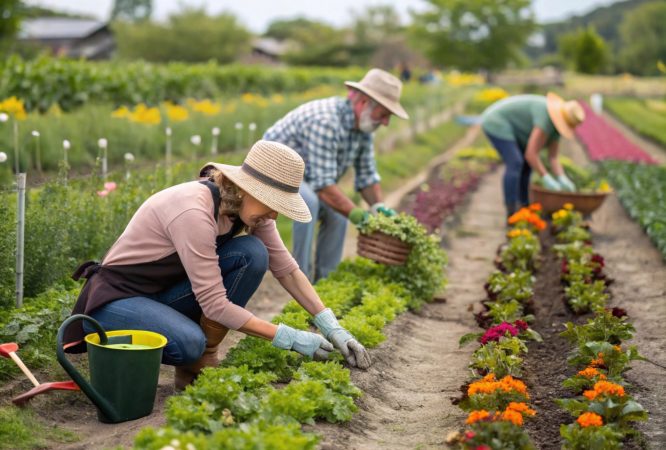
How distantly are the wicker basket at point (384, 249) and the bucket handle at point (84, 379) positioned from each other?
267 centimetres

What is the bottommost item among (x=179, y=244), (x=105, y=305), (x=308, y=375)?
(x=308, y=375)

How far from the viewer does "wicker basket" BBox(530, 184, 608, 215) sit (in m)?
9.09

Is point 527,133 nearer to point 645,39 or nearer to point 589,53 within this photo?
point 589,53

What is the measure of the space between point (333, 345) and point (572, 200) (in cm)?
537

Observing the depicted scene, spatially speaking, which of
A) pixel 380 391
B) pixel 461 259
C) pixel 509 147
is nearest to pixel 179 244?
pixel 380 391

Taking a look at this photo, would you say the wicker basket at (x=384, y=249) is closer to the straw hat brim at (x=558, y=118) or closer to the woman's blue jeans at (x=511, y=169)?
the straw hat brim at (x=558, y=118)

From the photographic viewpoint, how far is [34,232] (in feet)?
17.5

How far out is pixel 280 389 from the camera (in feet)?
13.6

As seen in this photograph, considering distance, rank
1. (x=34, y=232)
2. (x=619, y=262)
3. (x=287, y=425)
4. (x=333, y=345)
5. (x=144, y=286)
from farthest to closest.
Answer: (x=619, y=262) → (x=34, y=232) → (x=333, y=345) → (x=144, y=286) → (x=287, y=425)

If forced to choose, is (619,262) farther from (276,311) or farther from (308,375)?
(308,375)

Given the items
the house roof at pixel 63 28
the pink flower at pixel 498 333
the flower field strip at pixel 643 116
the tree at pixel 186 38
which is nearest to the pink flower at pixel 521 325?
the pink flower at pixel 498 333

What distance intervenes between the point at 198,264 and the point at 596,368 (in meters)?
2.22

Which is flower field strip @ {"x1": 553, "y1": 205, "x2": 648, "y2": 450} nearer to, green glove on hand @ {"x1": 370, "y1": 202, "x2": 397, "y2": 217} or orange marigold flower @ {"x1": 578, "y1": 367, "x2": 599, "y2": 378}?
orange marigold flower @ {"x1": 578, "y1": 367, "x2": 599, "y2": 378}

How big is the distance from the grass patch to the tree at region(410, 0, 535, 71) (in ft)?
187
